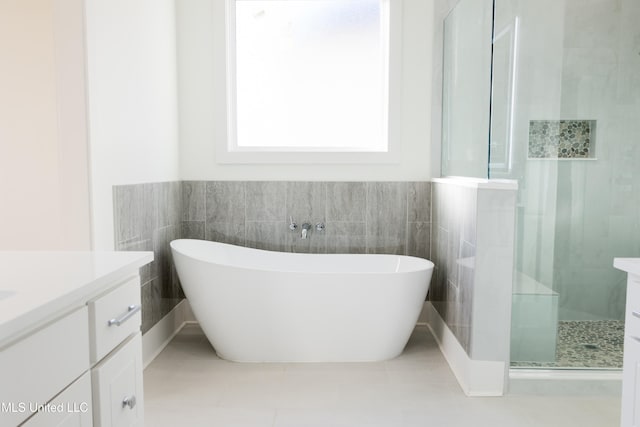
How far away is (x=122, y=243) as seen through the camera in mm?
2840

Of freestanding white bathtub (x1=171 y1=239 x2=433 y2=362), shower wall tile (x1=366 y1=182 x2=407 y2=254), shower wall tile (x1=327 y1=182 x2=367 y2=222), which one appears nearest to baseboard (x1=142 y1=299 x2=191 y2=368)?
freestanding white bathtub (x1=171 y1=239 x2=433 y2=362)

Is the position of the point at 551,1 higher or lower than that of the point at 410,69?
higher

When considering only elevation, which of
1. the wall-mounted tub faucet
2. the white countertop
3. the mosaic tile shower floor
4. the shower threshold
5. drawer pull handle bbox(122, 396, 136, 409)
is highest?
the white countertop

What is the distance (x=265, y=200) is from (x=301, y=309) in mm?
1105

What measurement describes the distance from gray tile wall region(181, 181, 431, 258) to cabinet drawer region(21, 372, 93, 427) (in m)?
2.66

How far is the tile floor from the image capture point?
8.20ft

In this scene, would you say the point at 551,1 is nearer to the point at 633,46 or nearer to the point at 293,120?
the point at 633,46

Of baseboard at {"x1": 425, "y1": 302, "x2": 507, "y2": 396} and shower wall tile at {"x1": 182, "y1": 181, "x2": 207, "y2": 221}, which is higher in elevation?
shower wall tile at {"x1": 182, "y1": 181, "x2": 207, "y2": 221}

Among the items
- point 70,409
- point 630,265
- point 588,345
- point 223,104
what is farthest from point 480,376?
point 223,104

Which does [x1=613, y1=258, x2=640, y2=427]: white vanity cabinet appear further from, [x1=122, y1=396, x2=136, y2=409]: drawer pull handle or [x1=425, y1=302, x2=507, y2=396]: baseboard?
[x1=122, y1=396, x2=136, y2=409]: drawer pull handle

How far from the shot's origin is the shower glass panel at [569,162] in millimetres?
2877

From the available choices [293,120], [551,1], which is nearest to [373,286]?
[293,120]

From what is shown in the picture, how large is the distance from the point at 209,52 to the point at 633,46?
9.32 ft

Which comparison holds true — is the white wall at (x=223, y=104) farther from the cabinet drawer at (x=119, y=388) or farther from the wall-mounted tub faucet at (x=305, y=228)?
the cabinet drawer at (x=119, y=388)
